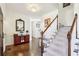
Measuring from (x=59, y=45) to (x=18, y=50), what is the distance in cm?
58

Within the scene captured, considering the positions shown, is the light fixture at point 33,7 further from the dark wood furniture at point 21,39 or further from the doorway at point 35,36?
the dark wood furniture at point 21,39

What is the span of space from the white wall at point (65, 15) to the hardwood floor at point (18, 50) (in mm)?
600

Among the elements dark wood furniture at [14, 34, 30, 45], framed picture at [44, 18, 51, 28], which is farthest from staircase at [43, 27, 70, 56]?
dark wood furniture at [14, 34, 30, 45]

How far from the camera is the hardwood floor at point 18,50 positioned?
1595mm

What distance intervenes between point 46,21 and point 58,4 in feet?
0.96

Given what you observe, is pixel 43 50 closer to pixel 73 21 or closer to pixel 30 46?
pixel 30 46

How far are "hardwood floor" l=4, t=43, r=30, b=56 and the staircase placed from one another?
0.87 feet

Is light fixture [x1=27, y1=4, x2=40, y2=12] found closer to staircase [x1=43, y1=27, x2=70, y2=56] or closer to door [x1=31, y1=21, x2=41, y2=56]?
door [x1=31, y1=21, x2=41, y2=56]

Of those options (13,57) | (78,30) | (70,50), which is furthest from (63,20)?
(13,57)

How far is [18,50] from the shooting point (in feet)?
5.28

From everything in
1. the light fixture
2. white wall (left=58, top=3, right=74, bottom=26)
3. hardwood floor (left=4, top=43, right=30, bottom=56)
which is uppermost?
the light fixture

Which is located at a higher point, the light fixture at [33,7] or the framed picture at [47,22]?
the light fixture at [33,7]

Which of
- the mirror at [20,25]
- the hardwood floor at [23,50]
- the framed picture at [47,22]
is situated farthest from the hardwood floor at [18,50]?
the framed picture at [47,22]

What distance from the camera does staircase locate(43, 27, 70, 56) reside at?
1607 millimetres
